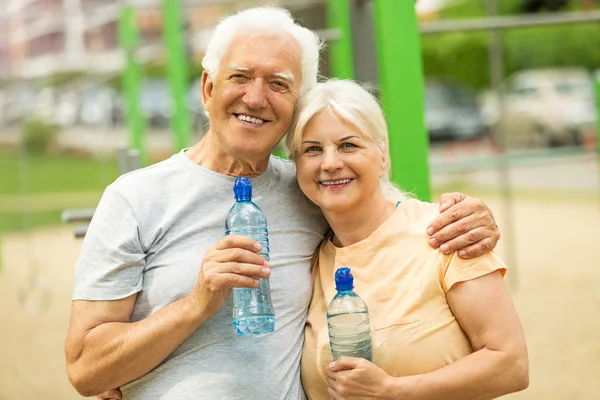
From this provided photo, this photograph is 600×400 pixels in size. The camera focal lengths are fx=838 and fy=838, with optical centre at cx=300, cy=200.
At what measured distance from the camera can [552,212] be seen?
11766mm

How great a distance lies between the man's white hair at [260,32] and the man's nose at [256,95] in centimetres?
12

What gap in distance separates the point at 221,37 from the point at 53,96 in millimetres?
16751

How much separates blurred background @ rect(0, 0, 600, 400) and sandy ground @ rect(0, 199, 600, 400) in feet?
0.08

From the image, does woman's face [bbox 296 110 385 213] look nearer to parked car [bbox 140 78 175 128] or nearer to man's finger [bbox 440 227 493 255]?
man's finger [bbox 440 227 493 255]

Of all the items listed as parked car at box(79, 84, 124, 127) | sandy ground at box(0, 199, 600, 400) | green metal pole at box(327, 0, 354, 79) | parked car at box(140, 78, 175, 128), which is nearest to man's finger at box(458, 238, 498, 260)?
green metal pole at box(327, 0, 354, 79)

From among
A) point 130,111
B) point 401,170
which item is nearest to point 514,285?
point 130,111

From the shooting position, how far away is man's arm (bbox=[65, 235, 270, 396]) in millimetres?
1897

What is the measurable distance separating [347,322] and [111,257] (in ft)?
1.96

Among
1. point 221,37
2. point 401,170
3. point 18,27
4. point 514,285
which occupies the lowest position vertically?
point 514,285

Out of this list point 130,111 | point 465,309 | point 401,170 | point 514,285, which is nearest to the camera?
point 465,309

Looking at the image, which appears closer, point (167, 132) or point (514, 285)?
point (514, 285)

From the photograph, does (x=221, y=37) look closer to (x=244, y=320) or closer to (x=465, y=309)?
(x=244, y=320)

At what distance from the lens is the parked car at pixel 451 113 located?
18.1m

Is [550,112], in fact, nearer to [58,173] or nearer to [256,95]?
[58,173]
